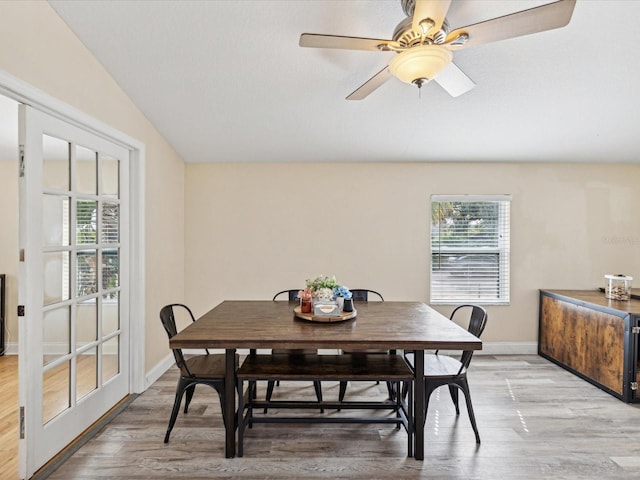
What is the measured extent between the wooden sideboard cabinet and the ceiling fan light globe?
269 centimetres

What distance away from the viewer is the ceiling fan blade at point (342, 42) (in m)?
1.60

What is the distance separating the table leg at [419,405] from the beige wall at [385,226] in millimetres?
1957

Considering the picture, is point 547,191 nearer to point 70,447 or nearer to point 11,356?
point 70,447

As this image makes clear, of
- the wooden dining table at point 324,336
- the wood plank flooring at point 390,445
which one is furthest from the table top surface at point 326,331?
the wood plank flooring at point 390,445

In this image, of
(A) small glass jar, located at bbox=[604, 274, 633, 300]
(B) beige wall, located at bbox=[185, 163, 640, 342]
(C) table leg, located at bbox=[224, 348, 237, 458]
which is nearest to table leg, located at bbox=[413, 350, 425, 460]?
(C) table leg, located at bbox=[224, 348, 237, 458]

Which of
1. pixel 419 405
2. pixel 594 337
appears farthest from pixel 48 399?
pixel 594 337

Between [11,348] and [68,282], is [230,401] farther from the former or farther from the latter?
[11,348]

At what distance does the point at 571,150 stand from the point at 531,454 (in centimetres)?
298

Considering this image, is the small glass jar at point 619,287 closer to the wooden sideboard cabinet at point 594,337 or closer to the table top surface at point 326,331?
the wooden sideboard cabinet at point 594,337

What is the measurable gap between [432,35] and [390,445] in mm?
2307

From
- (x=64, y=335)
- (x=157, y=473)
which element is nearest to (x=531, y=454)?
(x=157, y=473)

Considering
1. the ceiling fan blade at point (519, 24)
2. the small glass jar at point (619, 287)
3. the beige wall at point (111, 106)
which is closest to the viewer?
the ceiling fan blade at point (519, 24)

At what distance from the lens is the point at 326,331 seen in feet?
7.16

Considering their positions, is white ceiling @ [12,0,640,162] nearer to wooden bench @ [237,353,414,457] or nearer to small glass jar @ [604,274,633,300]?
small glass jar @ [604,274,633,300]
